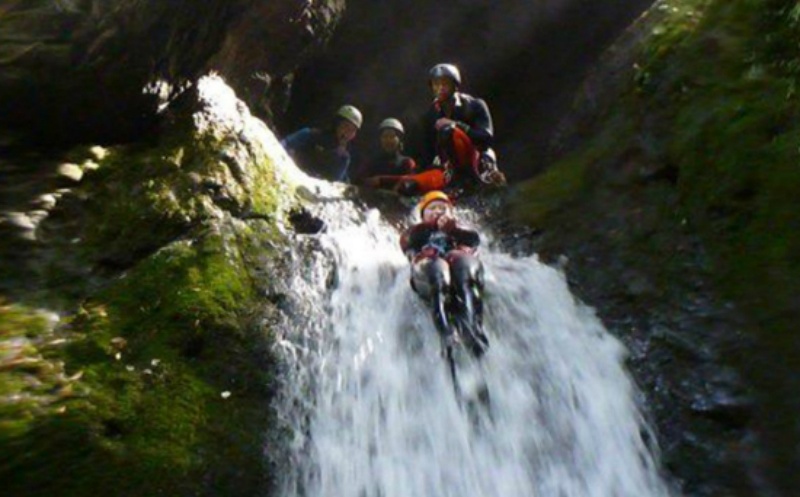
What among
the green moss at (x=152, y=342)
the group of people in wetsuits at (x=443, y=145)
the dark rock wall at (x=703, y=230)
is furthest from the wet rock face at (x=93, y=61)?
the dark rock wall at (x=703, y=230)

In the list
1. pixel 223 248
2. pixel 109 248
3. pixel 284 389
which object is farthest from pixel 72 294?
pixel 284 389

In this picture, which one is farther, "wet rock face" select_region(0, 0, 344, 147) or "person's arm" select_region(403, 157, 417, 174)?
"person's arm" select_region(403, 157, 417, 174)

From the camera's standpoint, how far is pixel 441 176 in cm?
1007

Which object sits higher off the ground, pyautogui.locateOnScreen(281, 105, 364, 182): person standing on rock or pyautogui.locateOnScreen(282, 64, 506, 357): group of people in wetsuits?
pyautogui.locateOnScreen(281, 105, 364, 182): person standing on rock

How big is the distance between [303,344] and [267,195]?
1810 millimetres

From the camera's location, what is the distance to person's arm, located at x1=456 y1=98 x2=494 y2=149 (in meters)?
10.1

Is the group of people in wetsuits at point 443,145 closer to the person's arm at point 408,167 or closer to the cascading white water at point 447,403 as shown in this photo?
the person's arm at point 408,167

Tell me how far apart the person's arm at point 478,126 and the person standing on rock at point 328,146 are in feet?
6.28

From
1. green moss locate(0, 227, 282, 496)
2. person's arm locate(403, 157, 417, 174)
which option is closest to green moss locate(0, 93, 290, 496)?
green moss locate(0, 227, 282, 496)

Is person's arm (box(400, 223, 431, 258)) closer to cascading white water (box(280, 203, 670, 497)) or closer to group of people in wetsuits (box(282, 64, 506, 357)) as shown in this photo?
group of people in wetsuits (box(282, 64, 506, 357))

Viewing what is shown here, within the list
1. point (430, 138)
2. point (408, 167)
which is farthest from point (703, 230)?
point (408, 167)

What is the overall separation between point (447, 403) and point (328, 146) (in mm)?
6866

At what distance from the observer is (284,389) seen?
5.68 meters

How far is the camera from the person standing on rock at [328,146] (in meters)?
11.2
